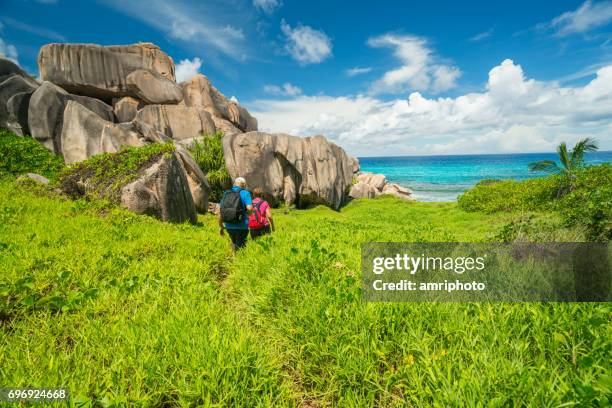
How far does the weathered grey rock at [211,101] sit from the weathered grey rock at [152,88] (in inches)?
74.8

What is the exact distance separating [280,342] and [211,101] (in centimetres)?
3584

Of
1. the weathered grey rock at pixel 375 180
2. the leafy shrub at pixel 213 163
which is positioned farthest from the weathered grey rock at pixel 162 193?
the weathered grey rock at pixel 375 180

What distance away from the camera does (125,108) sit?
2875cm

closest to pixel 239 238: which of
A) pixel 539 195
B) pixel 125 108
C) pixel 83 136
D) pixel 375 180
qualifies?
pixel 83 136

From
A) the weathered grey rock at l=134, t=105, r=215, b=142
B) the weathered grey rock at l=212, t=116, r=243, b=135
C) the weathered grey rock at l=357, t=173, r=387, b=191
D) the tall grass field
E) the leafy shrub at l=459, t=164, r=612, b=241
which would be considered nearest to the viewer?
the tall grass field

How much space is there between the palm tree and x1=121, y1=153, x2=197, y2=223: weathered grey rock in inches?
939

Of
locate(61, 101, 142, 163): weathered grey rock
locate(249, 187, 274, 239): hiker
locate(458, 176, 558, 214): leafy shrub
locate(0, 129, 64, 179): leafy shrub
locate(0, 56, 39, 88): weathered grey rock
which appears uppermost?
locate(0, 56, 39, 88): weathered grey rock

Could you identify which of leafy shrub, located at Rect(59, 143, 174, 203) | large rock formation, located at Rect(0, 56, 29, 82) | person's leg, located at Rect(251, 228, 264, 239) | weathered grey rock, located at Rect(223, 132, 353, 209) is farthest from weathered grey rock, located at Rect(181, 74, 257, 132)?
person's leg, located at Rect(251, 228, 264, 239)

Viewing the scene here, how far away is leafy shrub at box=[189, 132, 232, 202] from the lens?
1922 centimetres

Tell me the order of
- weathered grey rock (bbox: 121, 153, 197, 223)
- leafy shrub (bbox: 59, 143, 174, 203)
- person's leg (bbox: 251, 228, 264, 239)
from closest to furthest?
person's leg (bbox: 251, 228, 264, 239), weathered grey rock (bbox: 121, 153, 197, 223), leafy shrub (bbox: 59, 143, 174, 203)

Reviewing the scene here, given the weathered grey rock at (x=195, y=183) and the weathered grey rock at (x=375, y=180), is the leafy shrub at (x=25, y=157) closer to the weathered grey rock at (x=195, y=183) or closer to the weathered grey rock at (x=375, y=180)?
the weathered grey rock at (x=195, y=183)

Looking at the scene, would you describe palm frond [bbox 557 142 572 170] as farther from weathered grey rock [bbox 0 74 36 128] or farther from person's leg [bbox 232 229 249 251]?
weathered grey rock [bbox 0 74 36 128]

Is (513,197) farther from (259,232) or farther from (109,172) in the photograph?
(109,172)

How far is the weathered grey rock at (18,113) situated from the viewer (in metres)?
18.4
